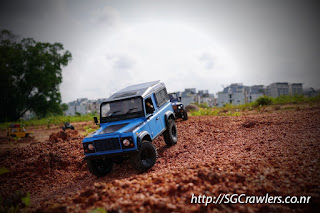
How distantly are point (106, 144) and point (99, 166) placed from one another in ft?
3.63

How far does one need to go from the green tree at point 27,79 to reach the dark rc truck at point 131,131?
30.4m

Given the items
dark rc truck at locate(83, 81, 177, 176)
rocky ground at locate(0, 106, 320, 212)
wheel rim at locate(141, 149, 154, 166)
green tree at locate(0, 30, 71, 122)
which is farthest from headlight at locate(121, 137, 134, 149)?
green tree at locate(0, 30, 71, 122)

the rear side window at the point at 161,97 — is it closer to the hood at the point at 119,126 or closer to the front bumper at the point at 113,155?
the hood at the point at 119,126

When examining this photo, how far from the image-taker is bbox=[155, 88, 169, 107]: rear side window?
6.23 metres

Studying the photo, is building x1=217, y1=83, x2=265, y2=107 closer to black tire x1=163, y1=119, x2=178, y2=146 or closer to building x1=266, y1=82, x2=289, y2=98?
building x1=266, y1=82, x2=289, y2=98

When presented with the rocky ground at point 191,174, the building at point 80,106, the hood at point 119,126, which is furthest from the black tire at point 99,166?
the building at point 80,106

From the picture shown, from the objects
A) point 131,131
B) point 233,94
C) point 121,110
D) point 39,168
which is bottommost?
point 233,94

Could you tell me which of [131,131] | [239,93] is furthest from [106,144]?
[239,93]

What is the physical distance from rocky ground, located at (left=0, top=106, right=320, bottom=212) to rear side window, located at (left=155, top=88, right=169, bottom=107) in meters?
1.70

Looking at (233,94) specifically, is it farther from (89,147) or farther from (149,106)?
(89,147)

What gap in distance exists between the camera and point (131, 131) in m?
4.33

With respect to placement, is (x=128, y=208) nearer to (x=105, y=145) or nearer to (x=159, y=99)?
(x=105, y=145)

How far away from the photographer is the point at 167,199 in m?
2.74

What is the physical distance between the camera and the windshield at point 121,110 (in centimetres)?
531
